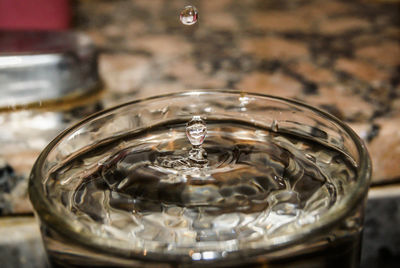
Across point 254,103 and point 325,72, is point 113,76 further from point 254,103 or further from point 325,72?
point 254,103

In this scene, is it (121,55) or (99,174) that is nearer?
(99,174)

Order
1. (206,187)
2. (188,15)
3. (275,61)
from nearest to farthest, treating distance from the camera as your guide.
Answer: (206,187)
(188,15)
(275,61)

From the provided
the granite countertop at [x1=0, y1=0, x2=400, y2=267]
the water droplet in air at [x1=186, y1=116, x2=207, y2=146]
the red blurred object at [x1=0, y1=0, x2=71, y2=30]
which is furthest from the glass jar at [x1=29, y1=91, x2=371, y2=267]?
the red blurred object at [x1=0, y1=0, x2=71, y2=30]

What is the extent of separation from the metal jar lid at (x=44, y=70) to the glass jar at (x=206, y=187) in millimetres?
259

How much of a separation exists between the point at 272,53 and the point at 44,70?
1.09ft

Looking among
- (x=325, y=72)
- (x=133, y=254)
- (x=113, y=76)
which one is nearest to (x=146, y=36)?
(x=113, y=76)

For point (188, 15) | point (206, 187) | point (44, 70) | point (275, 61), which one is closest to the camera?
point (206, 187)

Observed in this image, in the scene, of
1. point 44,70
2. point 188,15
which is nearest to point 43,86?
point 44,70

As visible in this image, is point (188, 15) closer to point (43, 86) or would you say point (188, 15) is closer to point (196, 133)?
point (196, 133)

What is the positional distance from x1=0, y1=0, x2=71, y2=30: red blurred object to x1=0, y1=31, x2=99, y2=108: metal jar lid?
17cm

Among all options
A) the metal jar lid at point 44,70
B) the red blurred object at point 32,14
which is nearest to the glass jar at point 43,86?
the metal jar lid at point 44,70

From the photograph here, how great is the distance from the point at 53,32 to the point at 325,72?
1.12 feet

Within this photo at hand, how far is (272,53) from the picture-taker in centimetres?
73

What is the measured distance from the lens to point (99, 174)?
0.27m
